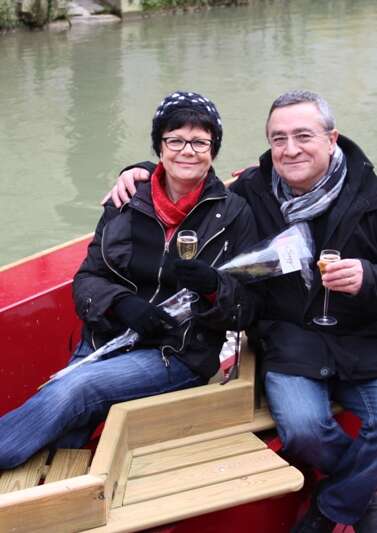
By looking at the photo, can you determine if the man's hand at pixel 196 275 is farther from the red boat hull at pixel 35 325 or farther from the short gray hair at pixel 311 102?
the red boat hull at pixel 35 325

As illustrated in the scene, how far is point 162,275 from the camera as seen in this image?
248 cm

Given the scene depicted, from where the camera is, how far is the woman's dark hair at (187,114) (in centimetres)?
248

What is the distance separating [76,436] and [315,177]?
3.37ft

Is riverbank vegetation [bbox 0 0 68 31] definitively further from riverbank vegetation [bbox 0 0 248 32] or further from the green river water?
the green river water

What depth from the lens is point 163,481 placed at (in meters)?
2.15

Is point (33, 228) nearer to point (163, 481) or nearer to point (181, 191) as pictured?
point (181, 191)

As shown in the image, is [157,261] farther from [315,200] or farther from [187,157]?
[315,200]

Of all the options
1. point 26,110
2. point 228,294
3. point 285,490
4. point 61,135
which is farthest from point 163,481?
point 26,110

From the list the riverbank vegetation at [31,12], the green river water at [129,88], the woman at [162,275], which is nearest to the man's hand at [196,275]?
the woman at [162,275]

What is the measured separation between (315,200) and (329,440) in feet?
2.25

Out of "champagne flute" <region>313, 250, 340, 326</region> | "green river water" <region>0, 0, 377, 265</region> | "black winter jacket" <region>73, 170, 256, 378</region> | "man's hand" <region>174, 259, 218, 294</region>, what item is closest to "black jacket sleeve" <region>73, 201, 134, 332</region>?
"black winter jacket" <region>73, 170, 256, 378</region>

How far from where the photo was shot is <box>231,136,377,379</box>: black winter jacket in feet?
7.89

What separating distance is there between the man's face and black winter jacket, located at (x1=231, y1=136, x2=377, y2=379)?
0.10m

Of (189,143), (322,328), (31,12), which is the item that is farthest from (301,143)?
(31,12)
